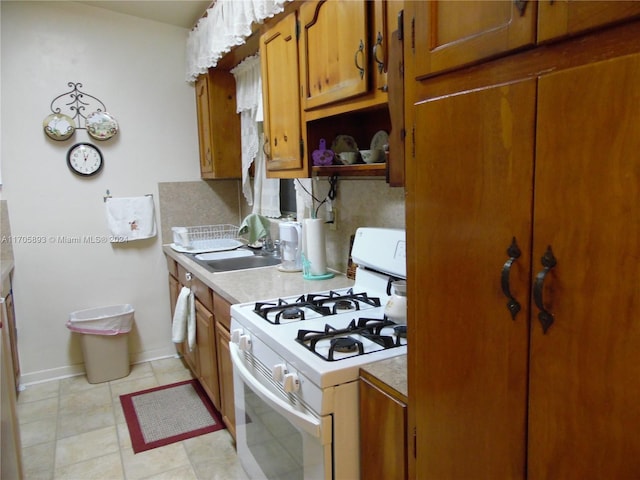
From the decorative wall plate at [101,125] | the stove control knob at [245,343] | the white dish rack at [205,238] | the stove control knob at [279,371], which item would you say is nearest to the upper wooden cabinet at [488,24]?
the stove control knob at [279,371]

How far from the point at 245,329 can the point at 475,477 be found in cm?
100

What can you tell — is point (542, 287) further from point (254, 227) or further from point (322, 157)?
point (254, 227)

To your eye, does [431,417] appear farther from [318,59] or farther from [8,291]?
[8,291]

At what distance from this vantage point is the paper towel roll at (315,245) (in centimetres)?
220

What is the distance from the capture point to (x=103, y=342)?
10.2 feet

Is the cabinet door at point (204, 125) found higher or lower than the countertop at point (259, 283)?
higher

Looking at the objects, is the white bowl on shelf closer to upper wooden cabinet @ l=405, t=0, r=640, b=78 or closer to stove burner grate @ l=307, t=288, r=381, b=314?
stove burner grate @ l=307, t=288, r=381, b=314

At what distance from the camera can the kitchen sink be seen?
2.65 meters

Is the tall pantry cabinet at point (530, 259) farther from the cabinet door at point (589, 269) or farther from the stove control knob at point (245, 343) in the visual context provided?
the stove control knob at point (245, 343)

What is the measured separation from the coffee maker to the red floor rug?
3.28 ft

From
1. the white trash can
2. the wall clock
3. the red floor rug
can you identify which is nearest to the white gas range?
the red floor rug

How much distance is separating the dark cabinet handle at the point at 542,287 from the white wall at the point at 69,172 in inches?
124

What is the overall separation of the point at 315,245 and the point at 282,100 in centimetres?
69

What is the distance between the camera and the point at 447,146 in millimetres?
799
